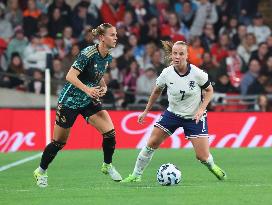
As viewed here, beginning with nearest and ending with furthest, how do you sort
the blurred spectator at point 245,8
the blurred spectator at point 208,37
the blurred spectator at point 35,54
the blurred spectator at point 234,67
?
the blurred spectator at point 35,54
the blurred spectator at point 234,67
the blurred spectator at point 208,37
the blurred spectator at point 245,8

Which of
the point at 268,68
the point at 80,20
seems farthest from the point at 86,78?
the point at 268,68

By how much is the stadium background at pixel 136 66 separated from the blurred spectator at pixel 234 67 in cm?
3

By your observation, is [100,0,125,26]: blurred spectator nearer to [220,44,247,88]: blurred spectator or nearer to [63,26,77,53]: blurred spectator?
[63,26,77,53]: blurred spectator

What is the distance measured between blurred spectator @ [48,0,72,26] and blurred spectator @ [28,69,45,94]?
6.46ft

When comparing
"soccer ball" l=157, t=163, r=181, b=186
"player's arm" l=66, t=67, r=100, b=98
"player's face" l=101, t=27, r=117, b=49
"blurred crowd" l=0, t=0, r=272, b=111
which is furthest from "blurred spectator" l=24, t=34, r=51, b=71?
"soccer ball" l=157, t=163, r=181, b=186

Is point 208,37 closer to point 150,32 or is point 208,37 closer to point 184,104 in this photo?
point 150,32

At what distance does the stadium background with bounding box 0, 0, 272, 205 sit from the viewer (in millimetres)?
19750

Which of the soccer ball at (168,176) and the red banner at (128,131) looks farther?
the red banner at (128,131)

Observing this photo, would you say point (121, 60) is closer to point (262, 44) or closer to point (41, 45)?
point (41, 45)

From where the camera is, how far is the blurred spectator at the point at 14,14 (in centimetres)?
2278

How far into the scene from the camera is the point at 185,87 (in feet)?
38.3

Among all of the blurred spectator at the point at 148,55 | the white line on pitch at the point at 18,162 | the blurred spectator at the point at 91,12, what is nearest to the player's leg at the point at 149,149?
the white line on pitch at the point at 18,162

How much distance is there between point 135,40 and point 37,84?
9.54 ft

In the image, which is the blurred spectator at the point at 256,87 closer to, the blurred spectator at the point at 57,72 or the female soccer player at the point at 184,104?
the blurred spectator at the point at 57,72
